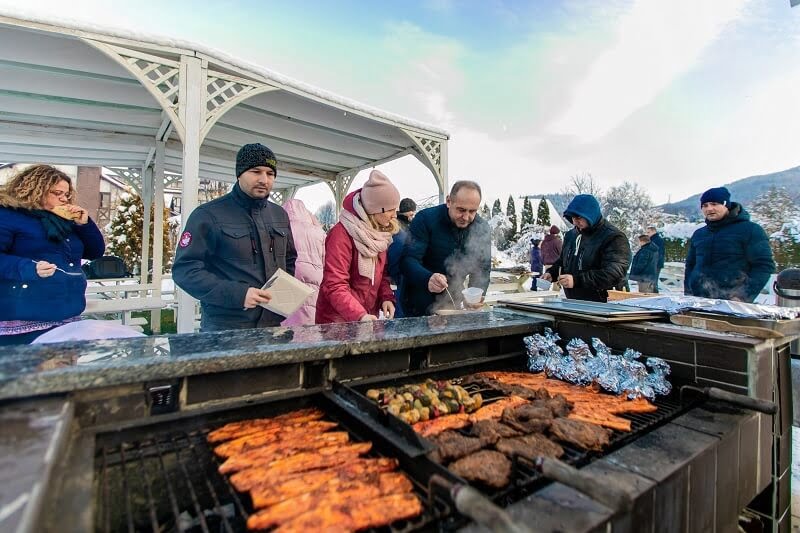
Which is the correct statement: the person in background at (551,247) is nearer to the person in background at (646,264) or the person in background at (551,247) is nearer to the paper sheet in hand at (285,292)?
the person in background at (646,264)

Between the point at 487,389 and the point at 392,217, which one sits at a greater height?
the point at 392,217

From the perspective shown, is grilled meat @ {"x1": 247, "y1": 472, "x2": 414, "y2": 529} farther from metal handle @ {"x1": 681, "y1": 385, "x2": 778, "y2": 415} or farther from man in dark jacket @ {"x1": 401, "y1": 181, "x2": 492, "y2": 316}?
man in dark jacket @ {"x1": 401, "y1": 181, "x2": 492, "y2": 316}

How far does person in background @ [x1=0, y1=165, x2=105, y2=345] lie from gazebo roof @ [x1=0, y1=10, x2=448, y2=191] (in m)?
1.93

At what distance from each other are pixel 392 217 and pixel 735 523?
2.64m

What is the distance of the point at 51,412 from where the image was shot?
1.12 meters

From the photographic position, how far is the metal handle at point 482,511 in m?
0.82

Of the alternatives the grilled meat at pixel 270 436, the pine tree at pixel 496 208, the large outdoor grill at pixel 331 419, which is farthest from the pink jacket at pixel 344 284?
the pine tree at pixel 496 208

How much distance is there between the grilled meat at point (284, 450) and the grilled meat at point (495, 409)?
24.9 inches

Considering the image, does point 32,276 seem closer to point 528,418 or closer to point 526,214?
point 528,418

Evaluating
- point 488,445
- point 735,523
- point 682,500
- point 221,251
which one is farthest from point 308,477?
point 221,251

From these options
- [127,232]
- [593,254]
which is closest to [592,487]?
[593,254]

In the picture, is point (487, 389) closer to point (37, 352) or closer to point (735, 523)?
point (735, 523)

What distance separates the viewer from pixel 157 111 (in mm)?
6121

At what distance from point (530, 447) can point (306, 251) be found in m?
3.27
